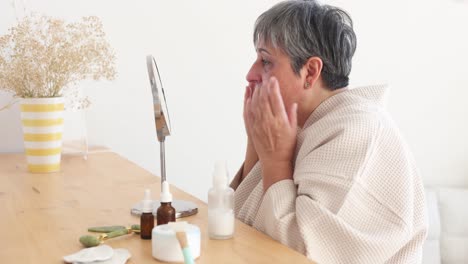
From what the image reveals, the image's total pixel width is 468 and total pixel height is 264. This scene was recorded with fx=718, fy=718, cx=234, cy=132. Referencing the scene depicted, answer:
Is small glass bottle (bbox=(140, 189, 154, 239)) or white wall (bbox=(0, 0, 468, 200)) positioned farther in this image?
white wall (bbox=(0, 0, 468, 200))

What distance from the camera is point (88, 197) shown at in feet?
5.11

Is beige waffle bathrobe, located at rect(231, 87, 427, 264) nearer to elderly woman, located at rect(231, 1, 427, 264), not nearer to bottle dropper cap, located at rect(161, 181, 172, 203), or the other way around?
elderly woman, located at rect(231, 1, 427, 264)

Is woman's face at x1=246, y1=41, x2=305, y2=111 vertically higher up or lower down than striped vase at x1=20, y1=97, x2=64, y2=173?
higher up

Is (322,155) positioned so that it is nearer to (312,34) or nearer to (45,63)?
(312,34)

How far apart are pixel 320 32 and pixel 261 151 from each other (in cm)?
29

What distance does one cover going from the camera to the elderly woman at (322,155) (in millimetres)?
1282

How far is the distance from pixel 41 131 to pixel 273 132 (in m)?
0.74

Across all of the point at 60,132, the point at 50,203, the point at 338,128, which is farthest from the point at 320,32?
the point at 60,132

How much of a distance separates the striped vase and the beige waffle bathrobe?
685 millimetres

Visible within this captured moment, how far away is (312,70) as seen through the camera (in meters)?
1.52

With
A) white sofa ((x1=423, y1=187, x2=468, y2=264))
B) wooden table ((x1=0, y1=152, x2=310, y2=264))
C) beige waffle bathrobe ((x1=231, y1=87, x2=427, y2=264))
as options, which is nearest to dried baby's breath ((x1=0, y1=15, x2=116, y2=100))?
wooden table ((x1=0, y1=152, x2=310, y2=264))

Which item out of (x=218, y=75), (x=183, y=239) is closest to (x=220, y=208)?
(x=183, y=239)

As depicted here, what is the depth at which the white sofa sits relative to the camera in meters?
2.73

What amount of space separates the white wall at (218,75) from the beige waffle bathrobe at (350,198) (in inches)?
39.1
